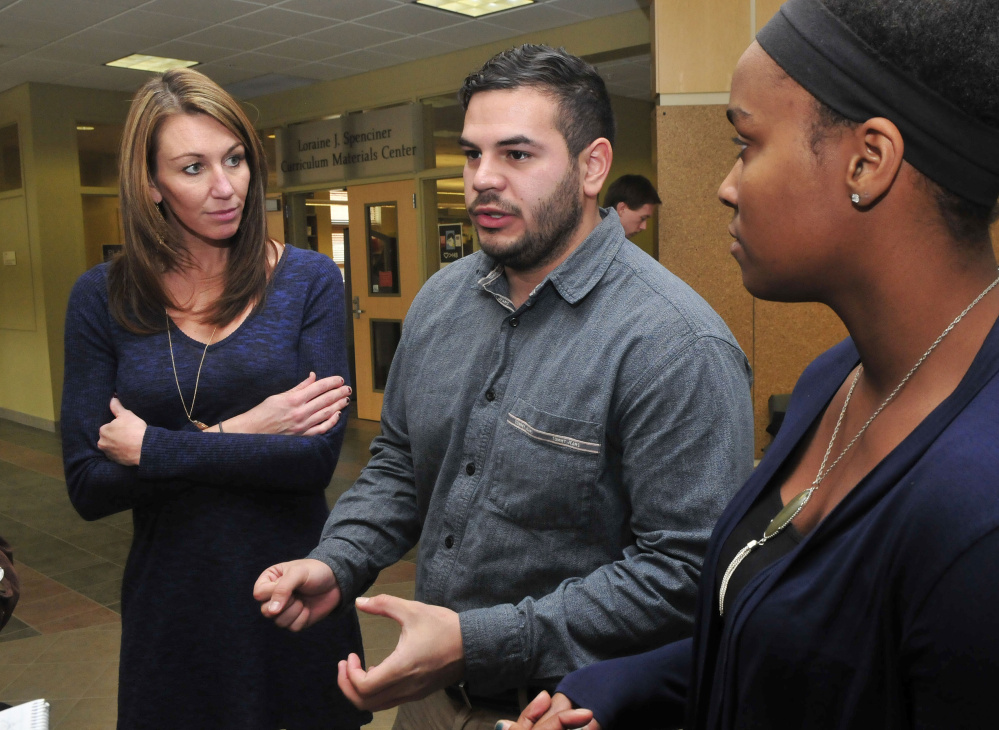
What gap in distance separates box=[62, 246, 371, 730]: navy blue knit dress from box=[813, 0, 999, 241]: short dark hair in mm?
1327

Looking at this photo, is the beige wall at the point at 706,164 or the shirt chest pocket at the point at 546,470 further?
the beige wall at the point at 706,164

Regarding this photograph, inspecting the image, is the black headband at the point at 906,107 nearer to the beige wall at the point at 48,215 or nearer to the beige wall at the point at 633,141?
the beige wall at the point at 633,141

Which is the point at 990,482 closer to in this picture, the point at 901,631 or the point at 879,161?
the point at 901,631

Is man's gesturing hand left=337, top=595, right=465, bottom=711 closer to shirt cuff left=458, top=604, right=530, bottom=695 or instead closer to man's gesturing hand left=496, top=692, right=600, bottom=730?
shirt cuff left=458, top=604, right=530, bottom=695

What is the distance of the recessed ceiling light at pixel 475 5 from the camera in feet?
21.6

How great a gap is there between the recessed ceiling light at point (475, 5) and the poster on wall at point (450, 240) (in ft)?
7.60

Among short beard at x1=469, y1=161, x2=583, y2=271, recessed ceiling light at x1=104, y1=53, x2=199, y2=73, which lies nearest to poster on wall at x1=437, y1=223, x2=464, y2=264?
recessed ceiling light at x1=104, y1=53, x2=199, y2=73

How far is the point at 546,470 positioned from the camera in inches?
48.8

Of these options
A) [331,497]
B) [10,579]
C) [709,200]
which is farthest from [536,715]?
[331,497]

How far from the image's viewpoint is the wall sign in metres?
8.42

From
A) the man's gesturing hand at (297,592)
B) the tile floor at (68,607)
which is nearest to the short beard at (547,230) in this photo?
the man's gesturing hand at (297,592)

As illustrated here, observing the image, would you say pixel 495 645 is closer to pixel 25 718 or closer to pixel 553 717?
pixel 553 717

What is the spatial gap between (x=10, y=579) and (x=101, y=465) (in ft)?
1.19

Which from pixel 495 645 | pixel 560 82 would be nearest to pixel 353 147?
pixel 560 82
